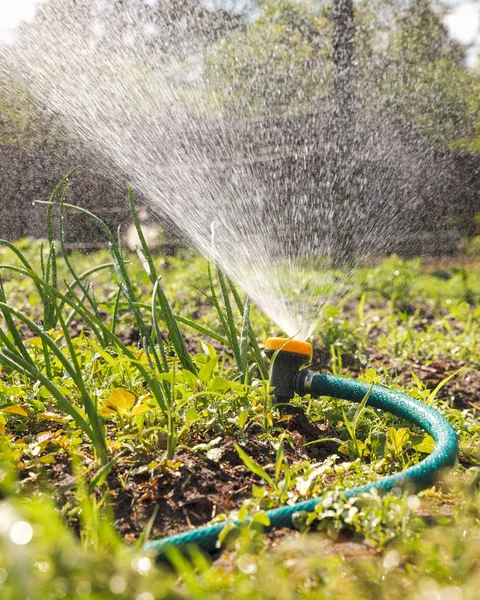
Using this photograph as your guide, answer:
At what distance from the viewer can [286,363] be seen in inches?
77.2

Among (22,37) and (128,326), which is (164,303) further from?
(22,37)

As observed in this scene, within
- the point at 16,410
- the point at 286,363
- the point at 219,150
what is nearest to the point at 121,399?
the point at 16,410

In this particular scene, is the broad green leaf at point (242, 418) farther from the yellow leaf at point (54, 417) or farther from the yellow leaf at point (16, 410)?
the yellow leaf at point (16, 410)

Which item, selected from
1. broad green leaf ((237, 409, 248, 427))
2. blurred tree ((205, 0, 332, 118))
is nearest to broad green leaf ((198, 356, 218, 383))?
broad green leaf ((237, 409, 248, 427))

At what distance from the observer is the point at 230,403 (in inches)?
72.6

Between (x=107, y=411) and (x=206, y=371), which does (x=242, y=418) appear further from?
(x=107, y=411)

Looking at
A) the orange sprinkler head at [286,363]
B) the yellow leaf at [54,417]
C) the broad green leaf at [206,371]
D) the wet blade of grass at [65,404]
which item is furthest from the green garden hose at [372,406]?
the yellow leaf at [54,417]

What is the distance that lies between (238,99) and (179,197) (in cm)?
475

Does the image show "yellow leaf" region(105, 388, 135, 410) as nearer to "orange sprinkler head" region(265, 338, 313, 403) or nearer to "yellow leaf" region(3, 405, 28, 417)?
"yellow leaf" region(3, 405, 28, 417)

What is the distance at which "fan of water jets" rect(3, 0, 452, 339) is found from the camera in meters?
3.36

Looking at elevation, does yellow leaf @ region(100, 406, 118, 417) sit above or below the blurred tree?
below

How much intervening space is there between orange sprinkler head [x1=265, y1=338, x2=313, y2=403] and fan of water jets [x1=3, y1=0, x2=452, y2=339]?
0.33 metres

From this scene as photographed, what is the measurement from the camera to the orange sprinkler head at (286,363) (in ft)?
6.42

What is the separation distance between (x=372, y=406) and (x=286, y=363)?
307mm
